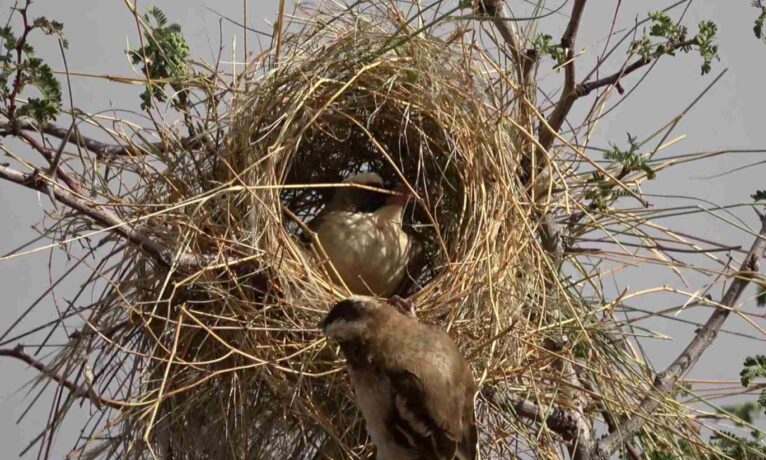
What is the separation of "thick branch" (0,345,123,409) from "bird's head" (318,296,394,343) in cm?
34

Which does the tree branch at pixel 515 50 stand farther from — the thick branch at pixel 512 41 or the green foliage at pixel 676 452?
the green foliage at pixel 676 452

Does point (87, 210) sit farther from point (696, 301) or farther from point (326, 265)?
point (696, 301)

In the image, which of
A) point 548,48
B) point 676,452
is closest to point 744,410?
point 676,452

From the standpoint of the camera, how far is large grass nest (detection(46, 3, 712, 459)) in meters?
2.06

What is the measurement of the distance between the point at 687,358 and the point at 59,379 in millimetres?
993

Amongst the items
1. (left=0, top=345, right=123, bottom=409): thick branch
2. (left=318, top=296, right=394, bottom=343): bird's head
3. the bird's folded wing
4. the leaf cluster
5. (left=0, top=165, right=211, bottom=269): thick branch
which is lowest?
(left=0, top=345, right=123, bottom=409): thick branch

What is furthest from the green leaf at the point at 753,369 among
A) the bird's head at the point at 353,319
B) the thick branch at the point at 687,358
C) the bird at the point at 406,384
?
the bird's head at the point at 353,319

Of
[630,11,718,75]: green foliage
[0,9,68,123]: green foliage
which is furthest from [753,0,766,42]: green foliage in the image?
[0,9,68,123]: green foliage

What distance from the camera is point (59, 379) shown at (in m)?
2.10

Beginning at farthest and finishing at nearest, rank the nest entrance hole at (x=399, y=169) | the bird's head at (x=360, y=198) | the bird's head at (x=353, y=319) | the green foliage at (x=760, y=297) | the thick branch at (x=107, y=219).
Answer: the bird's head at (x=360, y=198) < the nest entrance hole at (x=399, y=169) < the green foliage at (x=760, y=297) < the bird's head at (x=353, y=319) < the thick branch at (x=107, y=219)

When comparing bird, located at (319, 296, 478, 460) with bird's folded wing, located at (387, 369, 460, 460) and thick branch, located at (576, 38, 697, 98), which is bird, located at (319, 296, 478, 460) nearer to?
bird's folded wing, located at (387, 369, 460, 460)

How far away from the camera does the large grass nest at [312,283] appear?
2.06 m

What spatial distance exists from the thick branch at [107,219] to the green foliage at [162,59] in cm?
30

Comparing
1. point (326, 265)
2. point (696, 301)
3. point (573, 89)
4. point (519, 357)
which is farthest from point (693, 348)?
point (326, 265)
